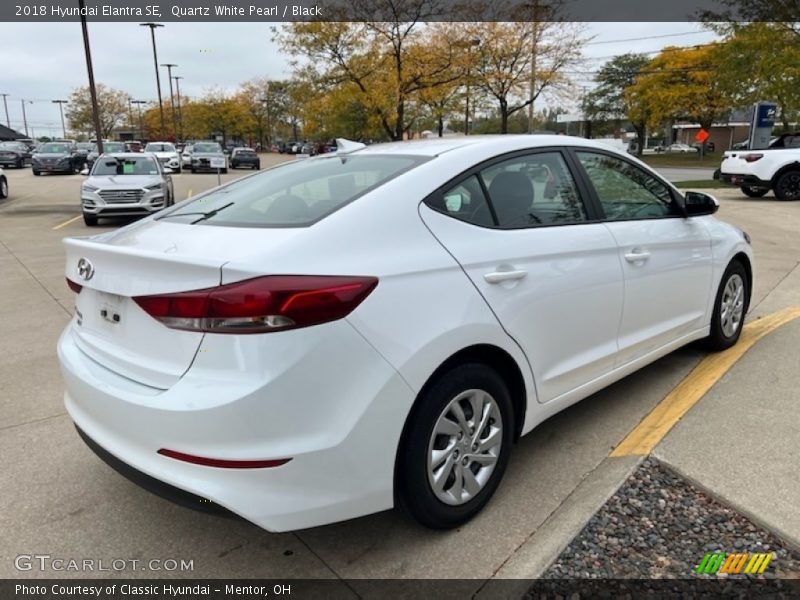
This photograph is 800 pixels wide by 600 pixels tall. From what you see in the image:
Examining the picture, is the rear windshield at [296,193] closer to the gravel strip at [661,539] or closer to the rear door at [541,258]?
the rear door at [541,258]

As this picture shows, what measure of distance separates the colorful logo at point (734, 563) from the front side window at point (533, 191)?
5.06 ft

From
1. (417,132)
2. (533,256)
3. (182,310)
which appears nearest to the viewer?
(182,310)

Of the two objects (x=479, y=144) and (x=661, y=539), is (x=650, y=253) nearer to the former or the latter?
(x=479, y=144)

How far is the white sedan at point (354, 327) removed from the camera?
198cm

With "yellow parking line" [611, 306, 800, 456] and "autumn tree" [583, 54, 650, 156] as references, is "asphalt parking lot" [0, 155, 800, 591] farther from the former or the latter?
"autumn tree" [583, 54, 650, 156]

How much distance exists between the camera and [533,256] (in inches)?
107

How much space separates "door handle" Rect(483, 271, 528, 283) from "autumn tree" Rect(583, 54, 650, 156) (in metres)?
64.9

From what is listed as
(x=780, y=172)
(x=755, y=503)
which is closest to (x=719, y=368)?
(x=755, y=503)

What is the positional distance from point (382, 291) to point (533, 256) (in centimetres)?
91

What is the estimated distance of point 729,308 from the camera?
4.49m

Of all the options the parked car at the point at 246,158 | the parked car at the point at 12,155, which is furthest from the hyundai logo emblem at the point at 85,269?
the parked car at the point at 12,155

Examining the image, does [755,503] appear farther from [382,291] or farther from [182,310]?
[182,310]

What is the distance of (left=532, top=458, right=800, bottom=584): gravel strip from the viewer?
225cm

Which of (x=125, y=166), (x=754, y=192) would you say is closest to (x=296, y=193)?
(x=125, y=166)
